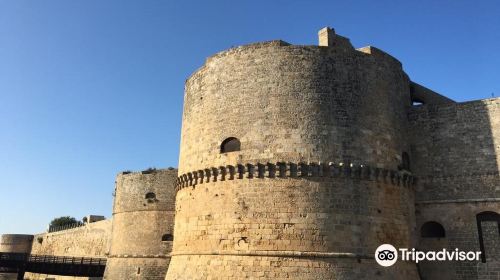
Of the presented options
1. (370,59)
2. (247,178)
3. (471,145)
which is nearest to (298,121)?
(247,178)

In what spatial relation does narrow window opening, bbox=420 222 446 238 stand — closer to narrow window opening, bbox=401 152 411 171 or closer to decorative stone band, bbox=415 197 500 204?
decorative stone band, bbox=415 197 500 204

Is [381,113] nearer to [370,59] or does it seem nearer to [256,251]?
[370,59]

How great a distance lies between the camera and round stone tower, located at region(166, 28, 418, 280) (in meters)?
12.6

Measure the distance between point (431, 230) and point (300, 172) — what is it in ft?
18.2

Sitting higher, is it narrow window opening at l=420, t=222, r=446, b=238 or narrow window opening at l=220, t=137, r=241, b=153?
narrow window opening at l=220, t=137, r=241, b=153

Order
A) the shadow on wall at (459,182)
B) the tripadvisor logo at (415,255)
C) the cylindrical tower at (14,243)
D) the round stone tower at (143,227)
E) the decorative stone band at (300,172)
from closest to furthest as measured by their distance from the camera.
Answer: the tripadvisor logo at (415,255) → the decorative stone band at (300,172) → the shadow on wall at (459,182) → the round stone tower at (143,227) → the cylindrical tower at (14,243)

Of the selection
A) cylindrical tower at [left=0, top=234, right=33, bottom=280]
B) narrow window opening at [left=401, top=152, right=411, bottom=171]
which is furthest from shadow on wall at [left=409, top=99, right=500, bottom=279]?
cylindrical tower at [left=0, top=234, right=33, bottom=280]

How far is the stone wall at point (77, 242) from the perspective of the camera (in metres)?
29.1

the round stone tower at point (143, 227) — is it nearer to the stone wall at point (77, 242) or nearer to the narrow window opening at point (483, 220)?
the stone wall at point (77, 242)

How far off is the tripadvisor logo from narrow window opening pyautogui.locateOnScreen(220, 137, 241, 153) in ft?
16.9

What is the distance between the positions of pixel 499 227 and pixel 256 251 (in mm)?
7721

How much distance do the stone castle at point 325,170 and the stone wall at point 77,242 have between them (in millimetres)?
14859

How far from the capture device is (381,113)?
14430 millimetres

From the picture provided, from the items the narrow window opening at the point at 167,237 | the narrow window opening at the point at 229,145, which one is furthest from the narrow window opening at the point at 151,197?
the narrow window opening at the point at 229,145
